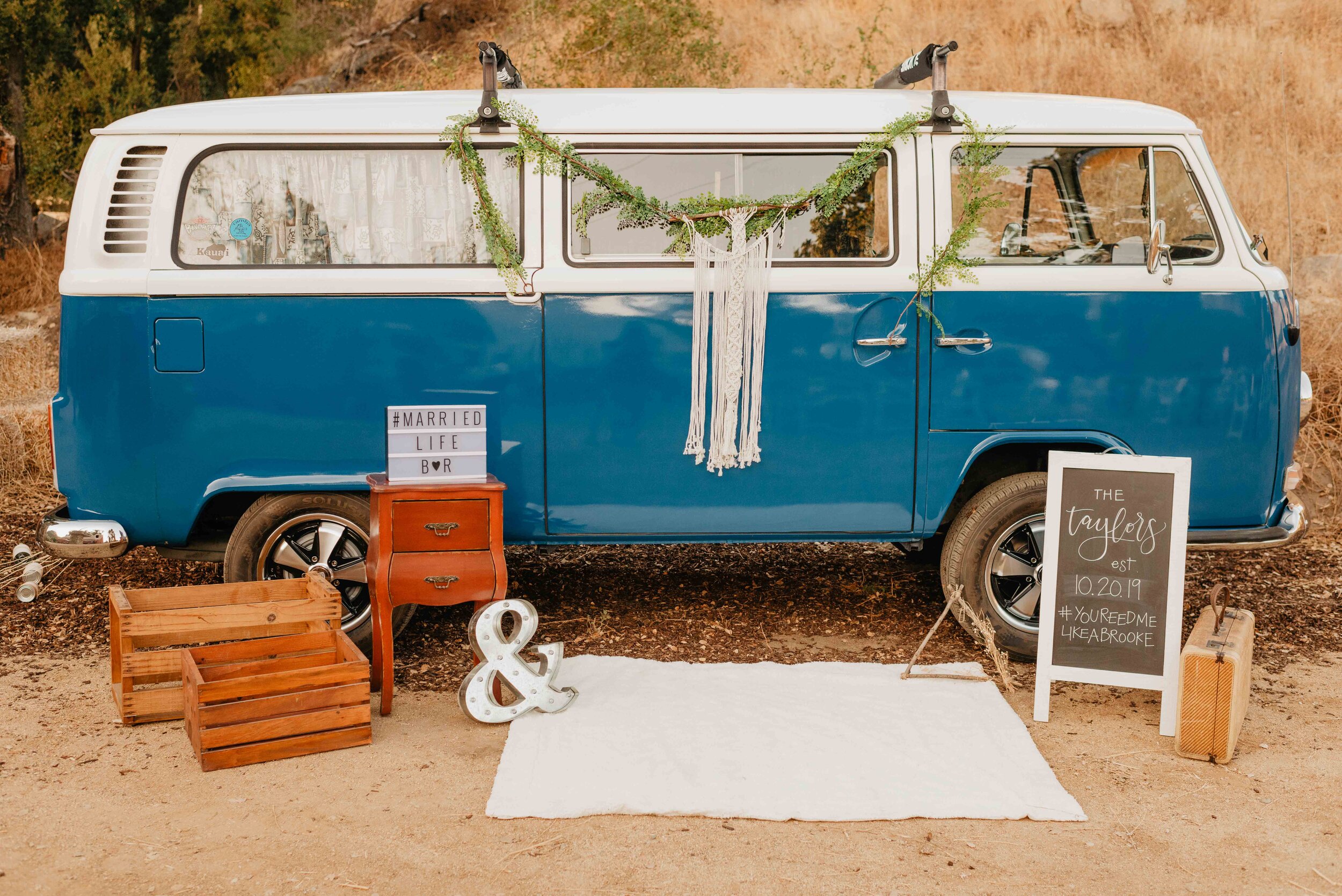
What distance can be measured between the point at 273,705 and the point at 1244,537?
3911 mm

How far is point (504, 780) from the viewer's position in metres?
3.67

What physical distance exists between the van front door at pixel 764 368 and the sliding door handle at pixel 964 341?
0.12 m

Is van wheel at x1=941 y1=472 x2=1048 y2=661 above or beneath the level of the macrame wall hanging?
beneath

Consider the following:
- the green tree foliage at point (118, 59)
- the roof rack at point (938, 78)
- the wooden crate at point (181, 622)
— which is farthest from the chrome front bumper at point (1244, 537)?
the green tree foliage at point (118, 59)

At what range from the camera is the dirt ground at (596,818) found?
314cm

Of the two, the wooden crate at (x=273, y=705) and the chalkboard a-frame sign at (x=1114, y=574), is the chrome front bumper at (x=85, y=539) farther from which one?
the chalkboard a-frame sign at (x=1114, y=574)

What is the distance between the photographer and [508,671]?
13.6 ft

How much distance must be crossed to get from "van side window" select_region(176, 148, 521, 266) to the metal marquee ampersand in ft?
4.75

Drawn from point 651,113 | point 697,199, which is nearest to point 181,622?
point 697,199

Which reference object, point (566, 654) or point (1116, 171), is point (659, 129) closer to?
point (1116, 171)

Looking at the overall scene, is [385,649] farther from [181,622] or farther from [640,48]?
[640,48]

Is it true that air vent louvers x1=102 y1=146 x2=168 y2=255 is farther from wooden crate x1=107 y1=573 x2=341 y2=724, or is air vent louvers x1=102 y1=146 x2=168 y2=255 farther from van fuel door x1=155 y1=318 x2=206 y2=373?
wooden crate x1=107 y1=573 x2=341 y2=724

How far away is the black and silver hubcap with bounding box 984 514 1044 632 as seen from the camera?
473 centimetres

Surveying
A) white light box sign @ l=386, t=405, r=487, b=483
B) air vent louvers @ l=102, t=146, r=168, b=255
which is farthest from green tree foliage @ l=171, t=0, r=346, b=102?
white light box sign @ l=386, t=405, r=487, b=483
